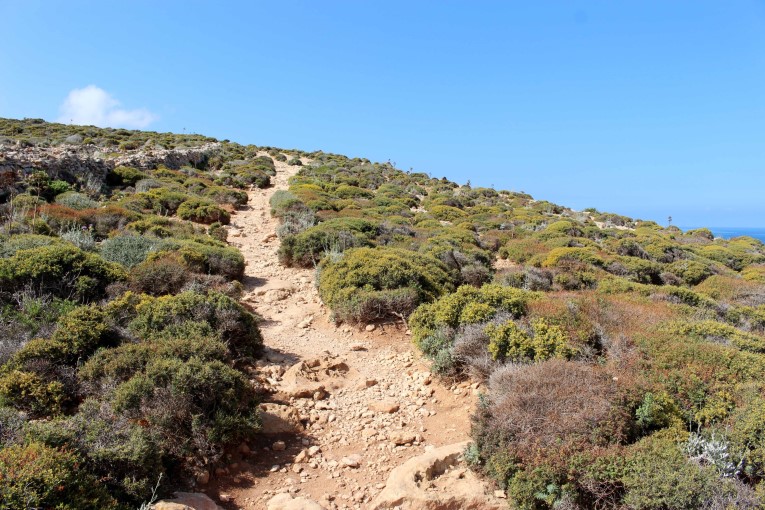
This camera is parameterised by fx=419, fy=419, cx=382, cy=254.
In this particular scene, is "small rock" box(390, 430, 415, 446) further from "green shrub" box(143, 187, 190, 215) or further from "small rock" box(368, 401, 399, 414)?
"green shrub" box(143, 187, 190, 215)

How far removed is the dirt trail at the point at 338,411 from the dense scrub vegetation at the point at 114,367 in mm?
488

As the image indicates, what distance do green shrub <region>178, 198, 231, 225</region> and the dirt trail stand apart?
8.24m

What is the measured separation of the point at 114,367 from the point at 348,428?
9.18ft

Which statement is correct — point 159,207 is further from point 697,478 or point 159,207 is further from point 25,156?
point 697,478

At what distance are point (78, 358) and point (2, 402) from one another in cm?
100

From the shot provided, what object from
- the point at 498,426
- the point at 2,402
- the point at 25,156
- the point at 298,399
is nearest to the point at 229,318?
the point at 298,399

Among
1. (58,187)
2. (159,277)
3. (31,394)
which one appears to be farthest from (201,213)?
(31,394)

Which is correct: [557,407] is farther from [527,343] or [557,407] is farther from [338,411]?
[338,411]

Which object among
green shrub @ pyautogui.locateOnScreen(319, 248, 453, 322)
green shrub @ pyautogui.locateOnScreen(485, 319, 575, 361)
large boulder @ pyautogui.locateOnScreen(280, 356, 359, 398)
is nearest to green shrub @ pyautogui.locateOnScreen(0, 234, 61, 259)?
green shrub @ pyautogui.locateOnScreen(319, 248, 453, 322)

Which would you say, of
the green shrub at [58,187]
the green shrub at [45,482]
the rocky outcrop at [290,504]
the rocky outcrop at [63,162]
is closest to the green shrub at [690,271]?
the rocky outcrop at [290,504]

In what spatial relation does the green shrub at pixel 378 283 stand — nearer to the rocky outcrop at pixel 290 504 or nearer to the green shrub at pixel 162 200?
the rocky outcrop at pixel 290 504

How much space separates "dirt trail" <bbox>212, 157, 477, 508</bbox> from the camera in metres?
4.20

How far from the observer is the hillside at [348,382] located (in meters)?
3.58

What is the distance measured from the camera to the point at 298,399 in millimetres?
5715
